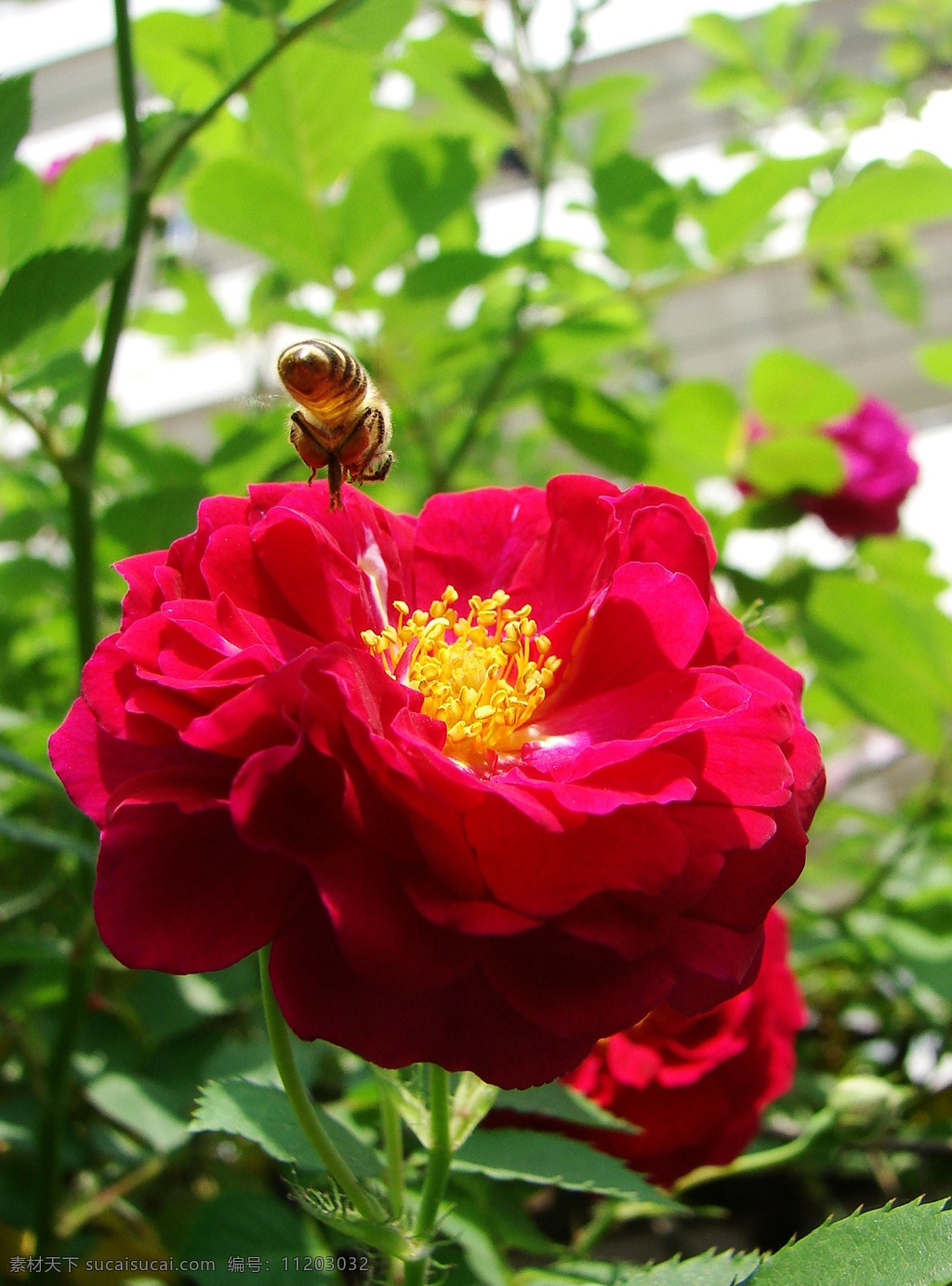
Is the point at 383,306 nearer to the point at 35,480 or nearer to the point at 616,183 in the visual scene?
the point at 616,183

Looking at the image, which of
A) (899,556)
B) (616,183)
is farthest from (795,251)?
(899,556)

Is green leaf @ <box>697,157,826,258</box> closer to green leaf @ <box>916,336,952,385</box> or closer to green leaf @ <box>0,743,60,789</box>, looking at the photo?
green leaf @ <box>916,336,952,385</box>

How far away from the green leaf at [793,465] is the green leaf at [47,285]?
52 cm

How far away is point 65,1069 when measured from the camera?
567 mm

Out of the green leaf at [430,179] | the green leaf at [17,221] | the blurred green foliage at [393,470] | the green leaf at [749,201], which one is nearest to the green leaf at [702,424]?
the blurred green foliage at [393,470]

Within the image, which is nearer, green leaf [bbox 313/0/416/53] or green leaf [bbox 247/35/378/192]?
green leaf [bbox 313/0/416/53]

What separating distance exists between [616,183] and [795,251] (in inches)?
7.1

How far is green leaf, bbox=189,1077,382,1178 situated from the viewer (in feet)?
1.13

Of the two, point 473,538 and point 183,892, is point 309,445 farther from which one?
point 183,892

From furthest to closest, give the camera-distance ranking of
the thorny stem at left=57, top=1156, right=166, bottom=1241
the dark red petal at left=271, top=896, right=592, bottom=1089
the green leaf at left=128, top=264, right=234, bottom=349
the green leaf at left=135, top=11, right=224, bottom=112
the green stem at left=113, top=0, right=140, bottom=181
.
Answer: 1. the green leaf at left=128, top=264, right=234, bottom=349
2. the green leaf at left=135, top=11, right=224, bottom=112
3. the thorny stem at left=57, top=1156, right=166, bottom=1241
4. the green stem at left=113, top=0, right=140, bottom=181
5. the dark red petal at left=271, top=896, right=592, bottom=1089

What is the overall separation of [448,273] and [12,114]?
34 cm

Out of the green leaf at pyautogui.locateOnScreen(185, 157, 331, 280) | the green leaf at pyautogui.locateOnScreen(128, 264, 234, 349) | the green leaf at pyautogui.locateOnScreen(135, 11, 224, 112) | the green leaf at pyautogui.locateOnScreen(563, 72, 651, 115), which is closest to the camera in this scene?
the green leaf at pyautogui.locateOnScreen(185, 157, 331, 280)

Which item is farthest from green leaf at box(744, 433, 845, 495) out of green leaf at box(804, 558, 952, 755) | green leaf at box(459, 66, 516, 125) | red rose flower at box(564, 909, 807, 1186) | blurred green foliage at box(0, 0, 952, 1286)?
red rose flower at box(564, 909, 807, 1186)

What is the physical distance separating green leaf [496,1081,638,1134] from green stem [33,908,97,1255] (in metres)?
0.26
